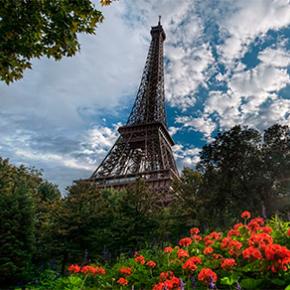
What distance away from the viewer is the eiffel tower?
1572 inches

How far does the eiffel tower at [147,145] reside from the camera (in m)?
39.9

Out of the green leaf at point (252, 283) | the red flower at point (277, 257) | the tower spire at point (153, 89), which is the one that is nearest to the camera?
the red flower at point (277, 257)

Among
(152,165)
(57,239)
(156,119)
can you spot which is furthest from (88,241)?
(156,119)

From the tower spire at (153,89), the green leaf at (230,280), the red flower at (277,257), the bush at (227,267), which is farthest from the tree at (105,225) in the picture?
the tower spire at (153,89)

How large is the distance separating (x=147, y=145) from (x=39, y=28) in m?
39.2

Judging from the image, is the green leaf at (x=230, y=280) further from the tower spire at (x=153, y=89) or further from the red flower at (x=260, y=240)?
the tower spire at (x=153, y=89)

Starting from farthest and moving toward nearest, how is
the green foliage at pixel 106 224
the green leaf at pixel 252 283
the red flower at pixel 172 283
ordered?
1. the green foliage at pixel 106 224
2. the red flower at pixel 172 283
3. the green leaf at pixel 252 283

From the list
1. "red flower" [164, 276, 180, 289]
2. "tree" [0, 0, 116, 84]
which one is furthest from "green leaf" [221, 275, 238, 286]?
"tree" [0, 0, 116, 84]

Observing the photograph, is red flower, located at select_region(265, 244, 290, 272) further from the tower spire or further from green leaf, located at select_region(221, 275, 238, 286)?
the tower spire

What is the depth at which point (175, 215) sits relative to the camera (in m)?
20.8

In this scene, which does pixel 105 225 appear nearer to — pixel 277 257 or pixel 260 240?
pixel 260 240

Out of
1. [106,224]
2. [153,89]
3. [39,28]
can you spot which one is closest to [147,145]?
[153,89]

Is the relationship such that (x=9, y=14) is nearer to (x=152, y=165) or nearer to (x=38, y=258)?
(x=38, y=258)

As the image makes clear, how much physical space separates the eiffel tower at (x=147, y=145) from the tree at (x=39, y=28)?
28.9 m
